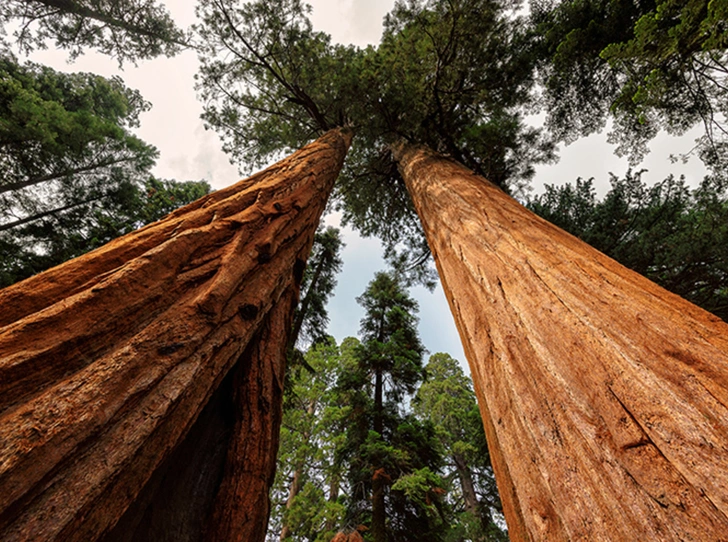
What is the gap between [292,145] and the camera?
6.59 metres

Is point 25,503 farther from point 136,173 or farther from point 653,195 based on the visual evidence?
point 136,173

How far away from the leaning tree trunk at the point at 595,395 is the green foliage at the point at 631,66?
2895mm

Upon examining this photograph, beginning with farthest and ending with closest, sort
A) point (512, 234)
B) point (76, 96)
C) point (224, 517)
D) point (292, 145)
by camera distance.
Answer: point (76, 96) → point (292, 145) → point (512, 234) → point (224, 517)

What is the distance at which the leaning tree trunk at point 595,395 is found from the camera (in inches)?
22.6

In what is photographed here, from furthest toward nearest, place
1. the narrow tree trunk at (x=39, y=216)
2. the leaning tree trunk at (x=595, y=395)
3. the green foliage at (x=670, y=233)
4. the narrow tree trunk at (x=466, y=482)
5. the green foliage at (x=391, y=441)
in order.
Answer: the narrow tree trunk at (x=466, y=482) < the narrow tree trunk at (x=39, y=216) < the green foliage at (x=391, y=441) < the green foliage at (x=670, y=233) < the leaning tree trunk at (x=595, y=395)

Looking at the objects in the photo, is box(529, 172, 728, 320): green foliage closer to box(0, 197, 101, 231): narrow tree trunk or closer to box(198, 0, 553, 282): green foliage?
box(198, 0, 553, 282): green foliage

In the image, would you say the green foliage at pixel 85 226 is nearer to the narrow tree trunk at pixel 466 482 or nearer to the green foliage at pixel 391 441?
the green foliage at pixel 391 441

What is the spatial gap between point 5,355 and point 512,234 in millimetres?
1882

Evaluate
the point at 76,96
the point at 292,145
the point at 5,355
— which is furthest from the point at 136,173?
the point at 5,355

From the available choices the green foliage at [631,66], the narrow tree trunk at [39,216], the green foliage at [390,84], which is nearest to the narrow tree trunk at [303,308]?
the green foliage at [390,84]

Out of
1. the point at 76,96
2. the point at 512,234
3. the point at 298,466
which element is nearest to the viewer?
the point at 512,234

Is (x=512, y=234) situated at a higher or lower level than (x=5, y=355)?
higher

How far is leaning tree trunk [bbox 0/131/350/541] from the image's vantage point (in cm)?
64

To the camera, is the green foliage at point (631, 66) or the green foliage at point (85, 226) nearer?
the green foliage at point (631, 66)
